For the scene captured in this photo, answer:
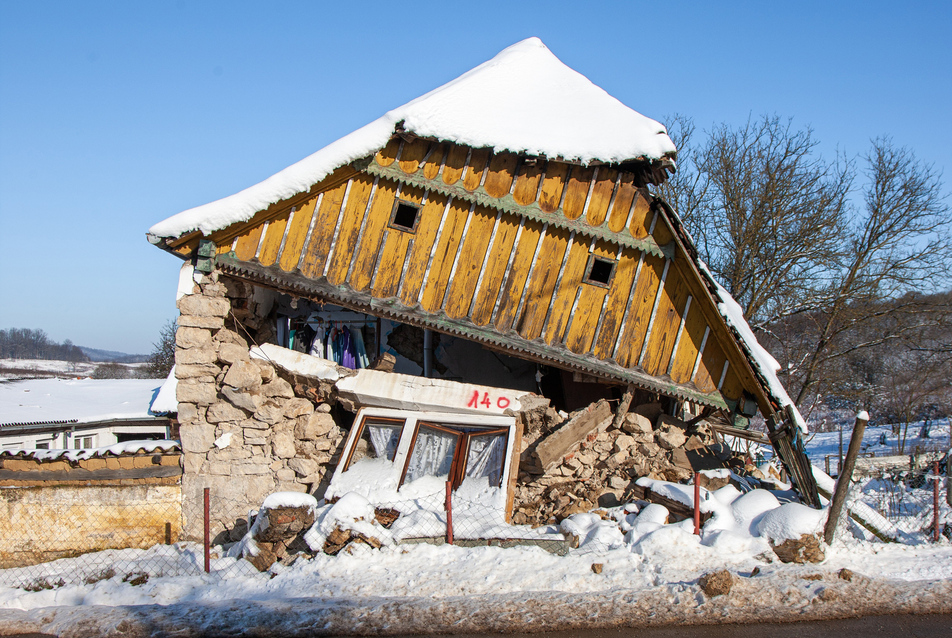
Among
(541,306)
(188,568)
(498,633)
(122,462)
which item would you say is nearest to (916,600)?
(498,633)

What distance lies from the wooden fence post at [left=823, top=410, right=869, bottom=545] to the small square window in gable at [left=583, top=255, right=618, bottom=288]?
12.3 ft

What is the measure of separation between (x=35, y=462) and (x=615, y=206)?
358 inches

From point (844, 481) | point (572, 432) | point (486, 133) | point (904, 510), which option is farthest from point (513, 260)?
point (904, 510)

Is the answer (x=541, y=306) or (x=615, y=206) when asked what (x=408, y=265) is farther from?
(x=615, y=206)

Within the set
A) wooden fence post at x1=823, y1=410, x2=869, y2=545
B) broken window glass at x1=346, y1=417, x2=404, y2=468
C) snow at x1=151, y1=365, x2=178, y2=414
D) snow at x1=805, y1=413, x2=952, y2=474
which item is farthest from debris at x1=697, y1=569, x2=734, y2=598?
snow at x1=151, y1=365, x2=178, y2=414

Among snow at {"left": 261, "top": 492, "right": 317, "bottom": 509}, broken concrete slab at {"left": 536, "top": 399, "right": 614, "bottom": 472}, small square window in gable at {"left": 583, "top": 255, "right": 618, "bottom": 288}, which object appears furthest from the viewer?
small square window in gable at {"left": 583, "top": 255, "right": 618, "bottom": 288}

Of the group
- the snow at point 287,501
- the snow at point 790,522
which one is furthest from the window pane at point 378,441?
the snow at point 790,522

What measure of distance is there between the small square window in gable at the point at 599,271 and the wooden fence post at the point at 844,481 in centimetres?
375

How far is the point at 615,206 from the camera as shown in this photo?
352 inches

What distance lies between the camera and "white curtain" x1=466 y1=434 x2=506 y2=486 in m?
8.23

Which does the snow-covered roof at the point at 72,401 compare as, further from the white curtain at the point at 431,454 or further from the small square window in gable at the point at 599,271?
the small square window in gable at the point at 599,271

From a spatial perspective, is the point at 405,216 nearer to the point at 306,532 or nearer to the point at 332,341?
the point at 332,341

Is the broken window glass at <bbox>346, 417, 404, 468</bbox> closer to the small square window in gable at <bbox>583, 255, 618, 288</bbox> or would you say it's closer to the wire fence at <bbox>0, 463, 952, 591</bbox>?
the wire fence at <bbox>0, 463, 952, 591</bbox>

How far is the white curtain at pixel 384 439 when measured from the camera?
8562 mm
